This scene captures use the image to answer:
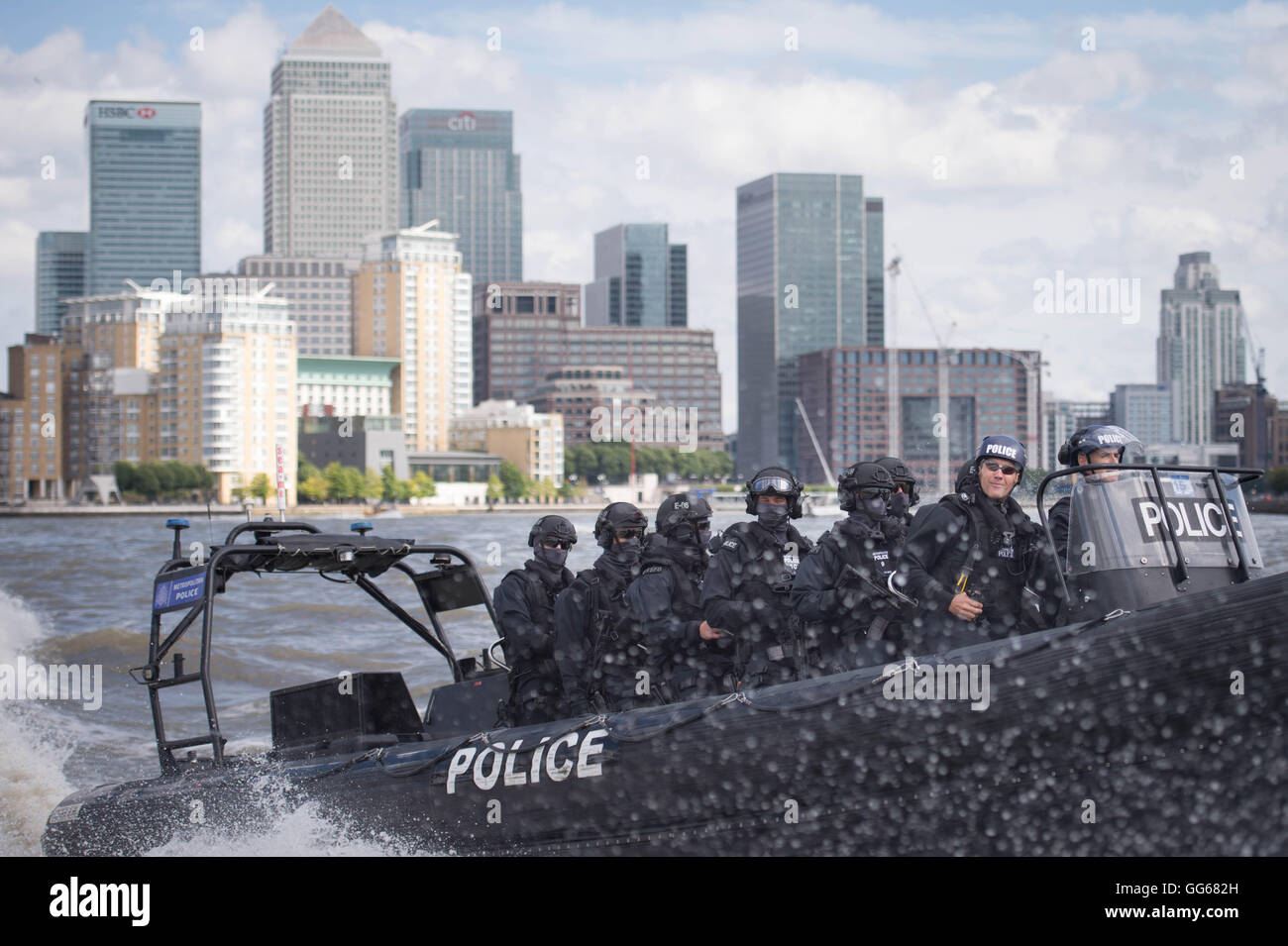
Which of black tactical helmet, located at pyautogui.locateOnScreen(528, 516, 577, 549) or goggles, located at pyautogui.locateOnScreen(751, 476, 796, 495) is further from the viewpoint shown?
black tactical helmet, located at pyautogui.locateOnScreen(528, 516, 577, 549)

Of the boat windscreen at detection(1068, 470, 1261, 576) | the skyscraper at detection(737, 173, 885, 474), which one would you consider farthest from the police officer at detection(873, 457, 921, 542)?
the skyscraper at detection(737, 173, 885, 474)

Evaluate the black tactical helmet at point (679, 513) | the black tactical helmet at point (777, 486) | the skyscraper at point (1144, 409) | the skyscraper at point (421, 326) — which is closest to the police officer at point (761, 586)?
the black tactical helmet at point (777, 486)

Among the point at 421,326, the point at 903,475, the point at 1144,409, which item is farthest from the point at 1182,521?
the point at 421,326

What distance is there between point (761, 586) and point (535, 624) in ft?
4.61

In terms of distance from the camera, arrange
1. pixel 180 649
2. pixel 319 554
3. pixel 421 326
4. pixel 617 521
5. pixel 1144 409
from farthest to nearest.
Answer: pixel 421 326 → pixel 1144 409 → pixel 180 649 → pixel 319 554 → pixel 617 521

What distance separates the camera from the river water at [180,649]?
9664mm

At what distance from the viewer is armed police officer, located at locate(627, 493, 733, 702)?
710cm

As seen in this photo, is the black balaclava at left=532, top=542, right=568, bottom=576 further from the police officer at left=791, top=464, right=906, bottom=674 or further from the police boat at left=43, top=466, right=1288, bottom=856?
the police officer at left=791, top=464, right=906, bottom=674

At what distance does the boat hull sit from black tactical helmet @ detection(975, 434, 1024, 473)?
96cm

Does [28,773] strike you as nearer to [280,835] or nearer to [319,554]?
[319,554]

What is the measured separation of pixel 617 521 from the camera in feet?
24.7

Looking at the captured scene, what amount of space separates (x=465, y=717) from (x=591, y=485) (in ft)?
447
